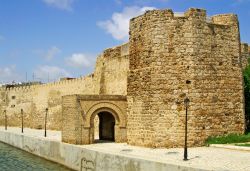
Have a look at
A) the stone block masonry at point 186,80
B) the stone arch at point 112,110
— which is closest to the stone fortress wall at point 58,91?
the stone arch at point 112,110

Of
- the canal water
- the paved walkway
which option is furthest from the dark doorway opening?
the paved walkway

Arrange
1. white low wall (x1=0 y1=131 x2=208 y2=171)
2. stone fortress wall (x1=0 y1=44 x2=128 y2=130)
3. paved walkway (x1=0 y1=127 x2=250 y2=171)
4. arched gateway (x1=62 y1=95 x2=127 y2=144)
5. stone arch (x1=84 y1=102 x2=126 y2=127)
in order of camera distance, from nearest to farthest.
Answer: paved walkway (x1=0 y1=127 x2=250 y2=171), white low wall (x1=0 y1=131 x2=208 y2=171), arched gateway (x1=62 y1=95 x2=127 y2=144), stone arch (x1=84 y1=102 x2=126 y2=127), stone fortress wall (x1=0 y1=44 x2=128 y2=130)

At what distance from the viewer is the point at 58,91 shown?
36906 mm

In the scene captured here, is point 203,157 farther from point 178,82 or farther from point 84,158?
point 84,158

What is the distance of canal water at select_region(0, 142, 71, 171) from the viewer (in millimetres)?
20047

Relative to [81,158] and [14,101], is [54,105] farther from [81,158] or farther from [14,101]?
[81,158]

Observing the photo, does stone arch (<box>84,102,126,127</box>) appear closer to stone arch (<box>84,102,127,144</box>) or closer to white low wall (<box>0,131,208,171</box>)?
stone arch (<box>84,102,127,144</box>)

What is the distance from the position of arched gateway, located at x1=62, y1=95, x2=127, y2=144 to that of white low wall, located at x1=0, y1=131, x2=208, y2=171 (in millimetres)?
866

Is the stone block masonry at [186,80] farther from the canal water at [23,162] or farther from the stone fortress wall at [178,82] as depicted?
the canal water at [23,162]

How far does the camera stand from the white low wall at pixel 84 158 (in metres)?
14.4

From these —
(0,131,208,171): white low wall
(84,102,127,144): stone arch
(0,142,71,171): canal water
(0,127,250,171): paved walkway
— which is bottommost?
(0,142,71,171): canal water

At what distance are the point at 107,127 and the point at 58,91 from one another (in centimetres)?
1356

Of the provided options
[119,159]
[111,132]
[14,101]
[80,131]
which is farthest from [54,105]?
[119,159]

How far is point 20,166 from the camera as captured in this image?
21.0m
